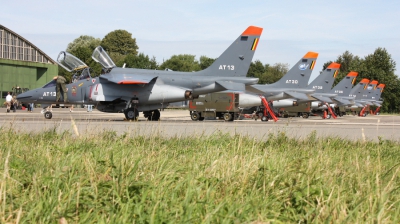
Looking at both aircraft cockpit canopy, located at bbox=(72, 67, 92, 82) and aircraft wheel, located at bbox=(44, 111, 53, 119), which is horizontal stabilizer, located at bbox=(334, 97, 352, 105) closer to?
aircraft cockpit canopy, located at bbox=(72, 67, 92, 82)

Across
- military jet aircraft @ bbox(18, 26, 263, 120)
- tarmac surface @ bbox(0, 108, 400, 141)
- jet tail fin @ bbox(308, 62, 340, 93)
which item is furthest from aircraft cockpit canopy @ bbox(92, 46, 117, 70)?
A: jet tail fin @ bbox(308, 62, 340, 93)

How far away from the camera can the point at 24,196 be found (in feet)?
11.2

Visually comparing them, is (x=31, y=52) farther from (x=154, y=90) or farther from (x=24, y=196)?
(x=24, y=196)

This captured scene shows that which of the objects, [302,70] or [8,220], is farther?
[302,70]

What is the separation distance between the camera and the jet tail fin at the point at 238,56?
21891 millimetres

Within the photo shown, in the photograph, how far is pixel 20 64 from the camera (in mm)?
67375

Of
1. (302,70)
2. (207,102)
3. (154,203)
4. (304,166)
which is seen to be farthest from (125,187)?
(302,70)

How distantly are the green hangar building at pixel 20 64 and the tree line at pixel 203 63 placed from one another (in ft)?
16.8

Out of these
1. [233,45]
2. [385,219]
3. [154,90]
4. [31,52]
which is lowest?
[385,219]

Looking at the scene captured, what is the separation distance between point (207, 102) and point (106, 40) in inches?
3077

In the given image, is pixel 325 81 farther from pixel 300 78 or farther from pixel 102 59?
pixel 102 59

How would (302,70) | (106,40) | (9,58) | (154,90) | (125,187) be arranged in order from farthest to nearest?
(106,40), (9,58), (302,70), (154,90), (125,187)

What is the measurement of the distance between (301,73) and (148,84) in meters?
15.2

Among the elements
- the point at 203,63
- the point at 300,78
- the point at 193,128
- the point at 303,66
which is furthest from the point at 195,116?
the point at 203,63
